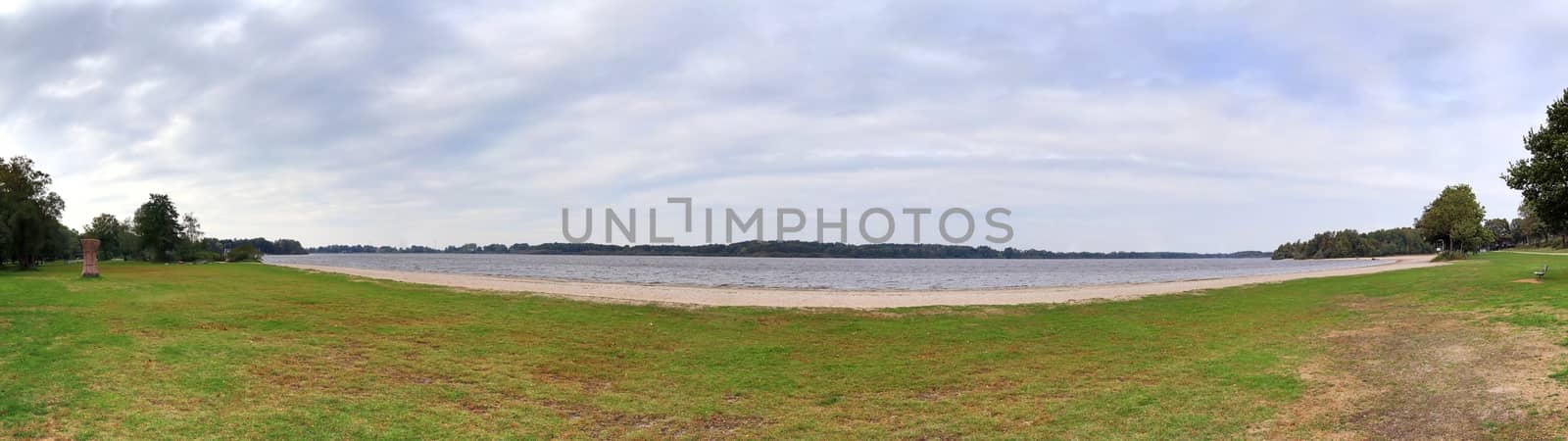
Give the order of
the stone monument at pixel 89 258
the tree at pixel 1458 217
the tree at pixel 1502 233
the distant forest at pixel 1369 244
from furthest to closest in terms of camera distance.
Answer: the distant forest at pixel 1369 244 → the tree at pixel 1502 233 → the tree at pixel 1458 217 → the stone monument at pixel 89 258

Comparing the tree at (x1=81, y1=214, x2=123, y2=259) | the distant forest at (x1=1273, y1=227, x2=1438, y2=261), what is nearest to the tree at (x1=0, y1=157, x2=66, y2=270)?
the tree at (x1=81, y1=214, x2=123, y2=259)

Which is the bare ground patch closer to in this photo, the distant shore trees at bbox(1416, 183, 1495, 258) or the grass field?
the grass field

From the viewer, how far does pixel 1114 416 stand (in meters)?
10.7

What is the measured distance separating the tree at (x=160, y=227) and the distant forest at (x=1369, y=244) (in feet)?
675

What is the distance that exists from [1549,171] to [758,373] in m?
27.9

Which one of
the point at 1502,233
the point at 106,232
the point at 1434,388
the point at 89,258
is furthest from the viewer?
the point at 1502,233

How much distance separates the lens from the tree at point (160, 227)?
296 ft

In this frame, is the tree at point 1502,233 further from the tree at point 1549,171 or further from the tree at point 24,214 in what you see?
the tree at point 24,214

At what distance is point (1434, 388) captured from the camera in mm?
11242

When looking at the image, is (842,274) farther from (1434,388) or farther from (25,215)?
(1434,388)

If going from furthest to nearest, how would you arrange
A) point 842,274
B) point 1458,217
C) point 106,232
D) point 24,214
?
point 106,232
point 842,274
point 1458,217
point 24,214

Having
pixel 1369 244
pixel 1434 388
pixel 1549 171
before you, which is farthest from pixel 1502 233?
pixel 1434 388

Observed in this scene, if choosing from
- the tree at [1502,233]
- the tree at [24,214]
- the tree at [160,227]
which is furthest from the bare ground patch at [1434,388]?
the tree at [1502,233]

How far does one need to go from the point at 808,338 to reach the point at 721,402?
762 centimetres
